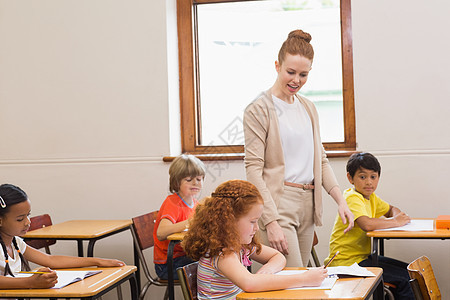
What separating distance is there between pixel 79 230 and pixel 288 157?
5.31ft

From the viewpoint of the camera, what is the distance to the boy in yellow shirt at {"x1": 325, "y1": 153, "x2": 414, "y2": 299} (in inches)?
125

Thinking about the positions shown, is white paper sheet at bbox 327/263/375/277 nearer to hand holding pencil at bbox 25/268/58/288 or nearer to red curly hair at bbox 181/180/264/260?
red curly hair at bbox 181/180/264/260

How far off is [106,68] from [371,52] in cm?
183

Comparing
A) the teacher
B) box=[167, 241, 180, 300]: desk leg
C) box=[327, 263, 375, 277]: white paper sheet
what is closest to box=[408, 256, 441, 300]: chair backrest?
box=[327, 263, 375, 277]: white paper sheet

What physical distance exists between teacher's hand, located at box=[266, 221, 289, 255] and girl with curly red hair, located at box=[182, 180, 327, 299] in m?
0.08

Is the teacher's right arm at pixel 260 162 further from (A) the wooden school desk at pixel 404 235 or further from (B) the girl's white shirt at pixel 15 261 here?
(B) the girl's white shirt at pixel 15 261

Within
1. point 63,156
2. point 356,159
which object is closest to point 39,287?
point 356,159

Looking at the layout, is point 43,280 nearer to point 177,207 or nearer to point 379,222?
point 177,207

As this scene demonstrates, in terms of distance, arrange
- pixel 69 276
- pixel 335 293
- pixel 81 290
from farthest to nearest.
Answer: pixel 69 276
pixel 81 290
pixel 335 293

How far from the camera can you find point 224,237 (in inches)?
84.5

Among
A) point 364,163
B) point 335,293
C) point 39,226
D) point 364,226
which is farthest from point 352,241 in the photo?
point 39,226

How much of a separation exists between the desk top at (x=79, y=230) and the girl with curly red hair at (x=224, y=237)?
52.7 inches

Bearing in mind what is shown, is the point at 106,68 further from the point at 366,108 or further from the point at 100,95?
the point at 366,108

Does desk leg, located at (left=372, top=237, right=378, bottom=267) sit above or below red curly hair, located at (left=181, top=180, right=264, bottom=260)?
below
